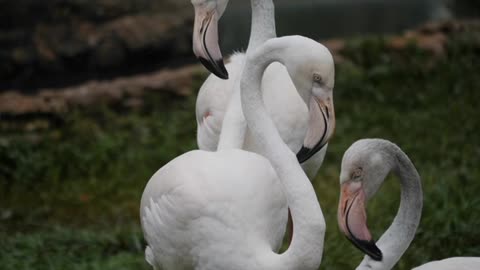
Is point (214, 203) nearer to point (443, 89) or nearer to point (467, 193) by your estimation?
point (467, 193)

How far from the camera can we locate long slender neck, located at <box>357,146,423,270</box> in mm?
3641

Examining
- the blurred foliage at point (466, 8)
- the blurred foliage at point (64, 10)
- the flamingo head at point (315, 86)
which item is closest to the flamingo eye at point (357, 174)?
the flamingo head at point (315, 86)

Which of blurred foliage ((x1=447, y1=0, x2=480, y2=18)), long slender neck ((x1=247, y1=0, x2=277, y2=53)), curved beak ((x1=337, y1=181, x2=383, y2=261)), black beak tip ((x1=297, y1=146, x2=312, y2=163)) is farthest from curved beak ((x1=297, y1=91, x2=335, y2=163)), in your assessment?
blurred foliage ((x1=447, y1=0, x2=480, y2=18))

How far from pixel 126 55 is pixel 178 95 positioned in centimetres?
100

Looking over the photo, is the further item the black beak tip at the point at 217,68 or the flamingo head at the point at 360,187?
the black beak tip at the point at 217,68

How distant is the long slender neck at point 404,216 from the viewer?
3641 mm

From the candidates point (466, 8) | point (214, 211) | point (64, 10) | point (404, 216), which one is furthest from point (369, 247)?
point (466, 8)

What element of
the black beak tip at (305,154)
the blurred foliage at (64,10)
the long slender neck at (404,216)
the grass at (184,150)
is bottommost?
the grass at (184,150)

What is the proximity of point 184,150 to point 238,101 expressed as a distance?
9.12 ft

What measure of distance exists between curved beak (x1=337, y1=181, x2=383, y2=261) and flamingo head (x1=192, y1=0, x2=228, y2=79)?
0.76m

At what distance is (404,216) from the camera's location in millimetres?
3697

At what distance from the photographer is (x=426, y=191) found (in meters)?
5.63

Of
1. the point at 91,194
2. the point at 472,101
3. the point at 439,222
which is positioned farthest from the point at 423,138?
the point at 91,194

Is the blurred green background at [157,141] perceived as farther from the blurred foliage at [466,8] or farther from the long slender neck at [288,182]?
the blurred foliage at [466,8]
